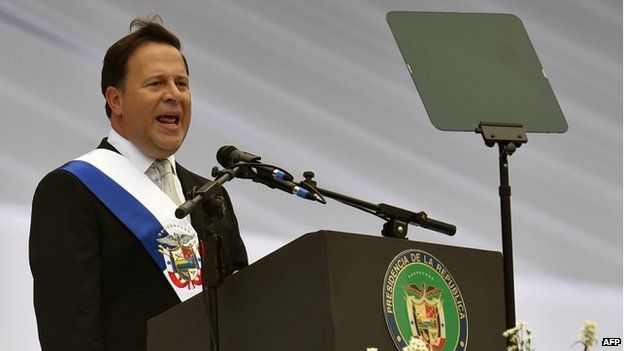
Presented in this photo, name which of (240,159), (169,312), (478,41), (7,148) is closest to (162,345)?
(169,312)

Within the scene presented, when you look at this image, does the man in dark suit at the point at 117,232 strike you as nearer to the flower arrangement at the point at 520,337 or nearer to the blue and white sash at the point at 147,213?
the blue and white sash at the point at 147,213

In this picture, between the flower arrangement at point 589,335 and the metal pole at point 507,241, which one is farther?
the metal pole at point 507,241

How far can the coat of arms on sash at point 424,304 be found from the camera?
6.14 ft

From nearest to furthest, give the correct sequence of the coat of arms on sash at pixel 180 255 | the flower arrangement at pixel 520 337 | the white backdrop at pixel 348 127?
the flower arrangement at pixel 520 337, the coat of arms on sash at pixel 180 255, the white backdrop at pixel 348 127

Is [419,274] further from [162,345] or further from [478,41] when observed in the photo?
[478,41]

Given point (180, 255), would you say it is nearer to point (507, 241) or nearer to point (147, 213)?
point (147, 213)

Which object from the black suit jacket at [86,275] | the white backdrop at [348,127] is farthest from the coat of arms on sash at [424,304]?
the white backdrop at [348,127]

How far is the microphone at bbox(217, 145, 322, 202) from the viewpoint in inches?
84.7

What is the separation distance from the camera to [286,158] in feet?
13.2

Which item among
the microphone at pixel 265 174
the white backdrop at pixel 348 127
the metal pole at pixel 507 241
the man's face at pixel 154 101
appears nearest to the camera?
the microphone at pixel 265 174

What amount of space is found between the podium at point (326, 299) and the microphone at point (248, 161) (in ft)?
0.81
